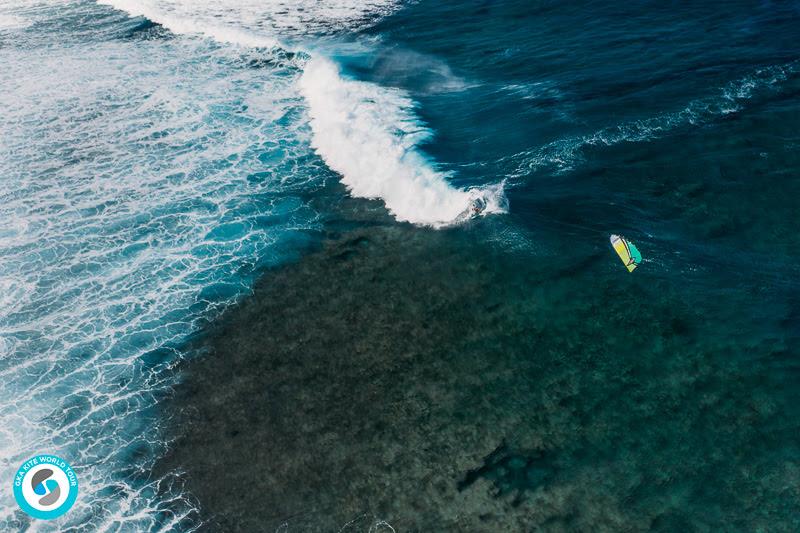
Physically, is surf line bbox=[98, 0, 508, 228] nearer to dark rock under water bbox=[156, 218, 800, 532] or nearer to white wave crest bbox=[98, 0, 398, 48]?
dark rock under water bbox=[156, 218, 800, 532]

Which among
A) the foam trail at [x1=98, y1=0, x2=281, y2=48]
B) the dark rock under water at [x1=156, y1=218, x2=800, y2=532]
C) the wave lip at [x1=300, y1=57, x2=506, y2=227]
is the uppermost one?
the foam trail at [x1=98, y1=0, x2=281, y2=48]

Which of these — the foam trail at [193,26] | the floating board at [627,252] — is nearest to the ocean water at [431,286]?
the floating board at [627,252]

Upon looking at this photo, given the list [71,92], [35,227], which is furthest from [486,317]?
[71,92]

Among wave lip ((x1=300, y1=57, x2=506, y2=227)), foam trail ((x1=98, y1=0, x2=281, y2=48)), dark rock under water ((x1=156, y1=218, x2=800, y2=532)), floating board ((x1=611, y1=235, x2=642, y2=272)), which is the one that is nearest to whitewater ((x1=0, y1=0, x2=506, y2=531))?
wave lip ((x1=300, y1=57, x2=506, y2=227))

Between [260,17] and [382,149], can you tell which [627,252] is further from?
[260,17]

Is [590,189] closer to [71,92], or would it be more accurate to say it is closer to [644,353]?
[644,353]

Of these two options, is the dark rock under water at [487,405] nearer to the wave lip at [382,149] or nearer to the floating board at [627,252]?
the floating board at [627,252]

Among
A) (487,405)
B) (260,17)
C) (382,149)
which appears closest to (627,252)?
(487,405)
